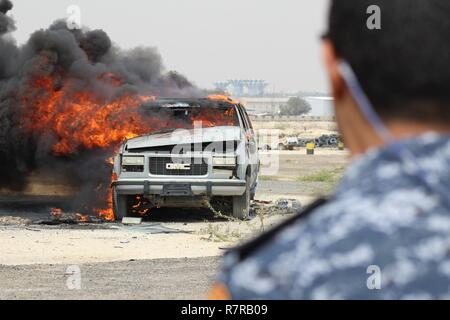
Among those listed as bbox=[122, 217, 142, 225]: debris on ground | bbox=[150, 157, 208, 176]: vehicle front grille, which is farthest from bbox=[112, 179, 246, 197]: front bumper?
bbox=[122, 217, 142, 225]: debris on ground

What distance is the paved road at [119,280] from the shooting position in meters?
8.43

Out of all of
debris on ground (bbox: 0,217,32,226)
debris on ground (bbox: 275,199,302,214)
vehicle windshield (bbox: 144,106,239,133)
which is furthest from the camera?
debris on ground (bbox: 275,199,302,214)

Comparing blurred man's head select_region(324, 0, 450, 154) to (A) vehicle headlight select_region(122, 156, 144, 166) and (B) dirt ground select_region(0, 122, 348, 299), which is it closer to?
(B) dirt ground select_region(0, 122, 348, 299)

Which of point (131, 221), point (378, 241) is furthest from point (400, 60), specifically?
point (131, 221)

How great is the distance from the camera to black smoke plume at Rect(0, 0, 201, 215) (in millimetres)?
17797

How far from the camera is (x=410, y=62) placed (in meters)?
1.65

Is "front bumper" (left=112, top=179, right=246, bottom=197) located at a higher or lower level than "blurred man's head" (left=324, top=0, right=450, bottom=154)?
lower

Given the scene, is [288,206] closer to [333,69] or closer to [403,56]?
[333,69]

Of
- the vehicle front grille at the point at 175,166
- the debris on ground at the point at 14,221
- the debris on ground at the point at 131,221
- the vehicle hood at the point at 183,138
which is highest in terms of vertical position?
the vehicle hood at the point at 183,138

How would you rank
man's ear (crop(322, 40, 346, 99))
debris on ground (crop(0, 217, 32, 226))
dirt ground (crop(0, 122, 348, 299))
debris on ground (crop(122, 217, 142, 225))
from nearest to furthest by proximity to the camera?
man's ear (crop(322, 40, 346, 99)) → dirt ground (crop(0, 122, 348, 299)) → debris on ground (crop(122, 217, 142, 225)) → debris on ground (crop(0, 217, 32, 226))

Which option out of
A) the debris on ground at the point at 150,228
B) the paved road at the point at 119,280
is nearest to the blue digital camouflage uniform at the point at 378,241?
the paved road at the point at 119,280

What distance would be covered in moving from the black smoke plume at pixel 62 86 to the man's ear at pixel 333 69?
49.9 ft

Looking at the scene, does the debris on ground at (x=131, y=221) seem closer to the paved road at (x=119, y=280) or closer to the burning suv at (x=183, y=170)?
the burning suv at (x=183, y=170)

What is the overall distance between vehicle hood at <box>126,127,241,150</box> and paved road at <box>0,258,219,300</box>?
12.0 feet
